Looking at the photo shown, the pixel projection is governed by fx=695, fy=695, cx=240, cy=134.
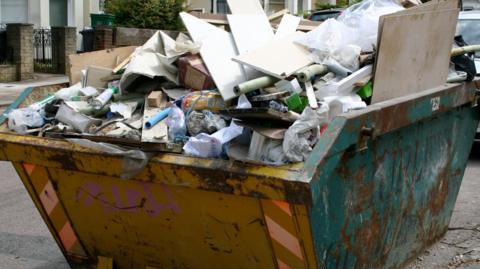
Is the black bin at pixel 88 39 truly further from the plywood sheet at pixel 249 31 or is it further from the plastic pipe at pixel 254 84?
the plastic pipe at pixel 254 84

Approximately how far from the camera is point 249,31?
410 centimetres

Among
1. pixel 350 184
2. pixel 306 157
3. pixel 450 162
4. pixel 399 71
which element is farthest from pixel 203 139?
pixel 450 162

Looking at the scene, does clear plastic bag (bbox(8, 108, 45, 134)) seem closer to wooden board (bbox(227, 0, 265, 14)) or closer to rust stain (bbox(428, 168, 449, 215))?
wooden board (bbox(227, 0, 265, 14))

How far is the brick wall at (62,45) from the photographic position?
60.1ft

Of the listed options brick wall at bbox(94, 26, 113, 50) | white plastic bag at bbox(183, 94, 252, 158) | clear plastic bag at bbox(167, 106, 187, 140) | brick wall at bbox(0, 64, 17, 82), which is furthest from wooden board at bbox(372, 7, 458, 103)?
brick wall at bbox(0, 64, 17, 82)

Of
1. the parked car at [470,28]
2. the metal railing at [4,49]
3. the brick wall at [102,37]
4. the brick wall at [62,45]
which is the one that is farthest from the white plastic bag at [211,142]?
the brick wall at [62,45]

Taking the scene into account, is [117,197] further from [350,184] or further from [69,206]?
[350,184]

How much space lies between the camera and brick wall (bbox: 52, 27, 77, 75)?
60.1ft

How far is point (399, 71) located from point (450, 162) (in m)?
1.20

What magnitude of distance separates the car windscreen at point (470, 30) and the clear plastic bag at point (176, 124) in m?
7.20

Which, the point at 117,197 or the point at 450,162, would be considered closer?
the point at 117,197

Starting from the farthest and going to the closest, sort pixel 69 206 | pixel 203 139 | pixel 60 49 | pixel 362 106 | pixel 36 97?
pixel 60 49
pixel 36 97
pixel 69 206
pixel 362 106
pixel 203 139

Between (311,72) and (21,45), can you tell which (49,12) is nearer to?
(21,45)

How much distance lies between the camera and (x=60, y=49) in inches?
730
